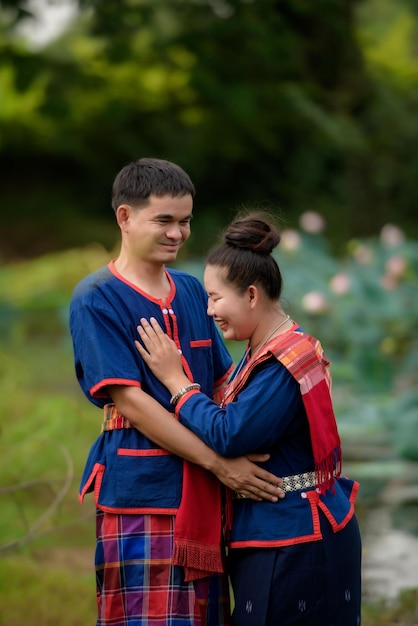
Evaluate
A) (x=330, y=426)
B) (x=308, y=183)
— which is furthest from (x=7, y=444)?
(x=308, y=183)

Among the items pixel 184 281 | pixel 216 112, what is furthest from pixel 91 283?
pixel 216 112

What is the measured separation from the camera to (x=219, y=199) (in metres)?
19.8

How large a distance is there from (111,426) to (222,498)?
0.35 metres

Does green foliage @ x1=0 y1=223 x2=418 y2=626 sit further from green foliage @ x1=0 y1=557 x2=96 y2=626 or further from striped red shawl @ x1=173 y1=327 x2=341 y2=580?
striped red shawl @ x1=173 y1=327 x2=341 y2=580

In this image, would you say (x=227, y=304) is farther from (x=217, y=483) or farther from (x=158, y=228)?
(x=217, y=483)

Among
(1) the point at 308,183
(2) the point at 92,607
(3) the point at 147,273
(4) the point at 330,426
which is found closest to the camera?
(4) the point at 330,426

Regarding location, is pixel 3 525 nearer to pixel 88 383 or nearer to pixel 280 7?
pixel 88 383

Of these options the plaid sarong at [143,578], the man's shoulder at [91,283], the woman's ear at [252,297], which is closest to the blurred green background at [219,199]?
the woman's ear at [252,297]

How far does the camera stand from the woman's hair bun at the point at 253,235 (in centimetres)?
243

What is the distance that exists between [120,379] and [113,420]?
0.15 m

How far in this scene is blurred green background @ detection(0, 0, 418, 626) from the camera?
4562 mm

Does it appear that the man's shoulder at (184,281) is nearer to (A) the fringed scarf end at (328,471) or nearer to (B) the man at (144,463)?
(B) the man at (144,463)

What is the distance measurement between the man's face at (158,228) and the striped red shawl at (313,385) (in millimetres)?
345

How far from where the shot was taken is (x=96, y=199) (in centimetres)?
1989
